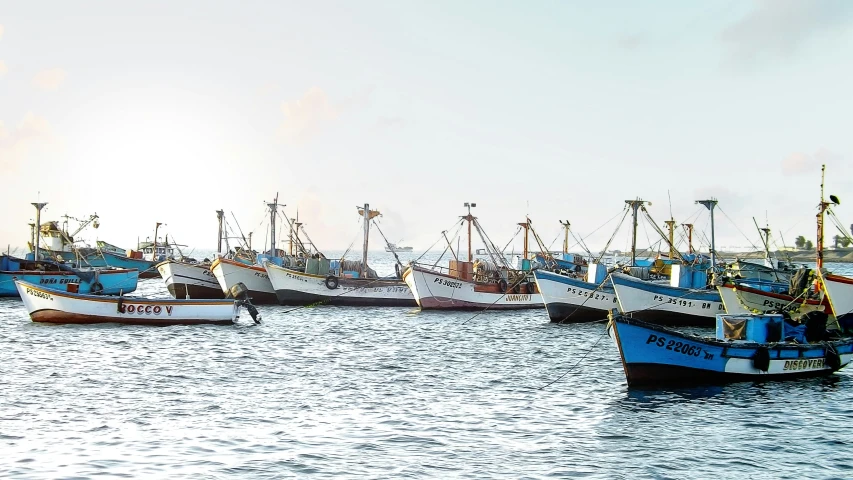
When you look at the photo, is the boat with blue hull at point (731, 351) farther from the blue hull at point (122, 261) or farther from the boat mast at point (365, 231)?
the blue hull at point (122, 261)

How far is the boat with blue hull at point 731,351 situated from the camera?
23.6 meters

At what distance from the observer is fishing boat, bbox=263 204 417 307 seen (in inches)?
2083

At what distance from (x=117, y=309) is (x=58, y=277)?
16897 millimetres

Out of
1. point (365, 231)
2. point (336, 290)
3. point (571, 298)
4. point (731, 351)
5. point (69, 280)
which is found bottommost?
point (731, 351)

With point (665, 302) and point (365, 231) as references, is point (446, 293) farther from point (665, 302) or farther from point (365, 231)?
point (665, 302)

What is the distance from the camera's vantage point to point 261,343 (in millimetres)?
34500

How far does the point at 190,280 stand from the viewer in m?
56.0

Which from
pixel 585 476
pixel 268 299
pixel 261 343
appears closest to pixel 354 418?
pixel 585 476

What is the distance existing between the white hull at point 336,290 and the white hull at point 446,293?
2.95m

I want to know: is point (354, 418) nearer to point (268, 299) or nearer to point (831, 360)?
point (831, 360)

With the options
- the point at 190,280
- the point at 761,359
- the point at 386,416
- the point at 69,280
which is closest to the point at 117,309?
the point at 69,280

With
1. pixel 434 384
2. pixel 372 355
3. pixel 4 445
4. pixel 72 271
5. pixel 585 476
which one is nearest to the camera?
pixel 585 476

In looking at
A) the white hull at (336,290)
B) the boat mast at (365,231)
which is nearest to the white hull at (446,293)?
the white hull at (336,290)

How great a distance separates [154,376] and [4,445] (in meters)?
8.72
